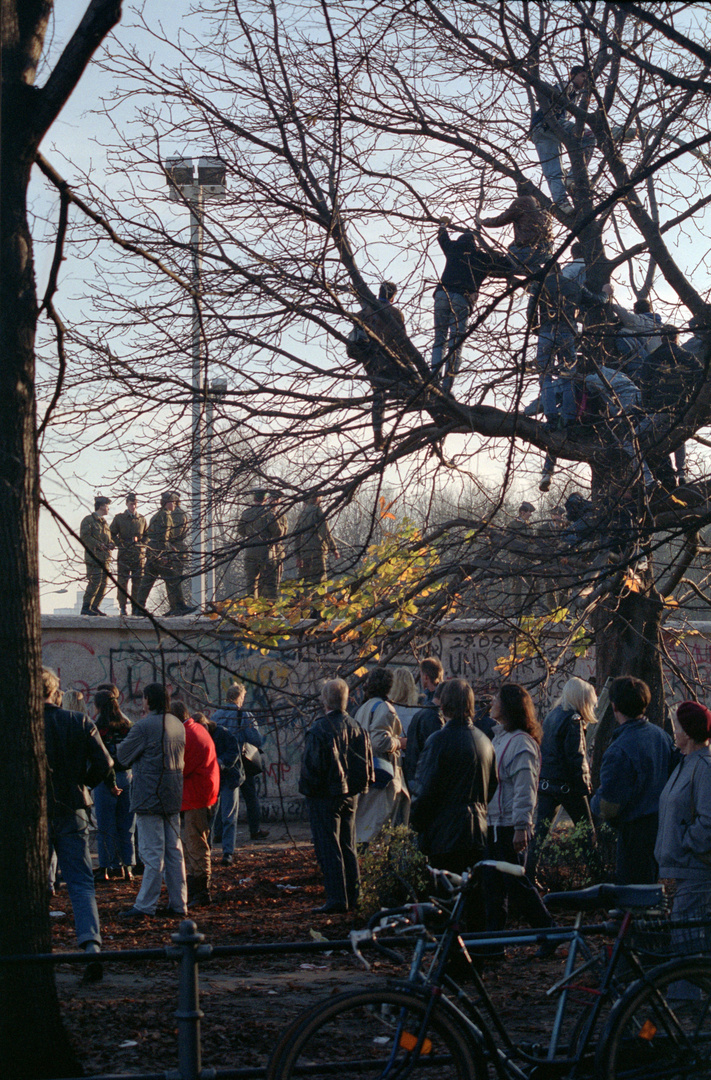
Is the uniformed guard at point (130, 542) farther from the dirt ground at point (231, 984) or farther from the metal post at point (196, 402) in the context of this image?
the dirt ground at point (231, 984)

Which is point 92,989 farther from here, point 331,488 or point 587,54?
point 587,54

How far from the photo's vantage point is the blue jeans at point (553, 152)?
26.5ft

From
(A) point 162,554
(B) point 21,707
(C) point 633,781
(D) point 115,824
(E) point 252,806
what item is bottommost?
(E) point 252,806

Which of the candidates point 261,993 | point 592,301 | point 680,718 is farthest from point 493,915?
point 592,301

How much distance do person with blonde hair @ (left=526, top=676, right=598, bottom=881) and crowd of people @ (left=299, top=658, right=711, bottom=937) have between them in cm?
1

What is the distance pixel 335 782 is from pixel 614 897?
4501 millimetres

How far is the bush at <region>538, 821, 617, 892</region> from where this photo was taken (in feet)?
27.4

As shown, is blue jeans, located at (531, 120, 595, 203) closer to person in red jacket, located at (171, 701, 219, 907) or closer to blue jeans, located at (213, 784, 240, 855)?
person in red jacket, located at (171, 701, 219, 907)

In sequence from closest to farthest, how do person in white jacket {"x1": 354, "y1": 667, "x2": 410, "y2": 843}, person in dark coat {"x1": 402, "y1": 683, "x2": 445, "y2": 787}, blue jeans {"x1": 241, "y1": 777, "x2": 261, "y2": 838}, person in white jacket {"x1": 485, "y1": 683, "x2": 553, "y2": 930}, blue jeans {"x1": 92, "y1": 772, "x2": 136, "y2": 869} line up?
person in white jacket {"x1": 485, "y1": 683, "x2": 553, "y2": 930} → person in dark coat {"x1": 402, "y1": 683, "x2": 445, "y2": 787} → person in white jacket {"x1": 354, "y1": 667, "x2": 410, "y2": 843} → blue jeans {"x1": 92, "y1": 772, "x2": 136, "y2": 869} → blue jeans {"x1": 241, "y1": 777, "x2": 261, "y2": 838}

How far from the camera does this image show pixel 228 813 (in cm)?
1136

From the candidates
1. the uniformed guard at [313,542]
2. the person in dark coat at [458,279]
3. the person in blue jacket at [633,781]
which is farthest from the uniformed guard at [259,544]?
the person in blue jacket at [633,781]

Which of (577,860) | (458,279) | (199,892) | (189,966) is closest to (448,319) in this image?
(458,279)

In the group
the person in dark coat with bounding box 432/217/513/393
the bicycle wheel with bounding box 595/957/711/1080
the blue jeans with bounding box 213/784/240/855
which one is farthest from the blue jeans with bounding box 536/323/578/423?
the blue jeans with bounding box 213/784/240/855

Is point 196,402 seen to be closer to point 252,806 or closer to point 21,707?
point 21,707
